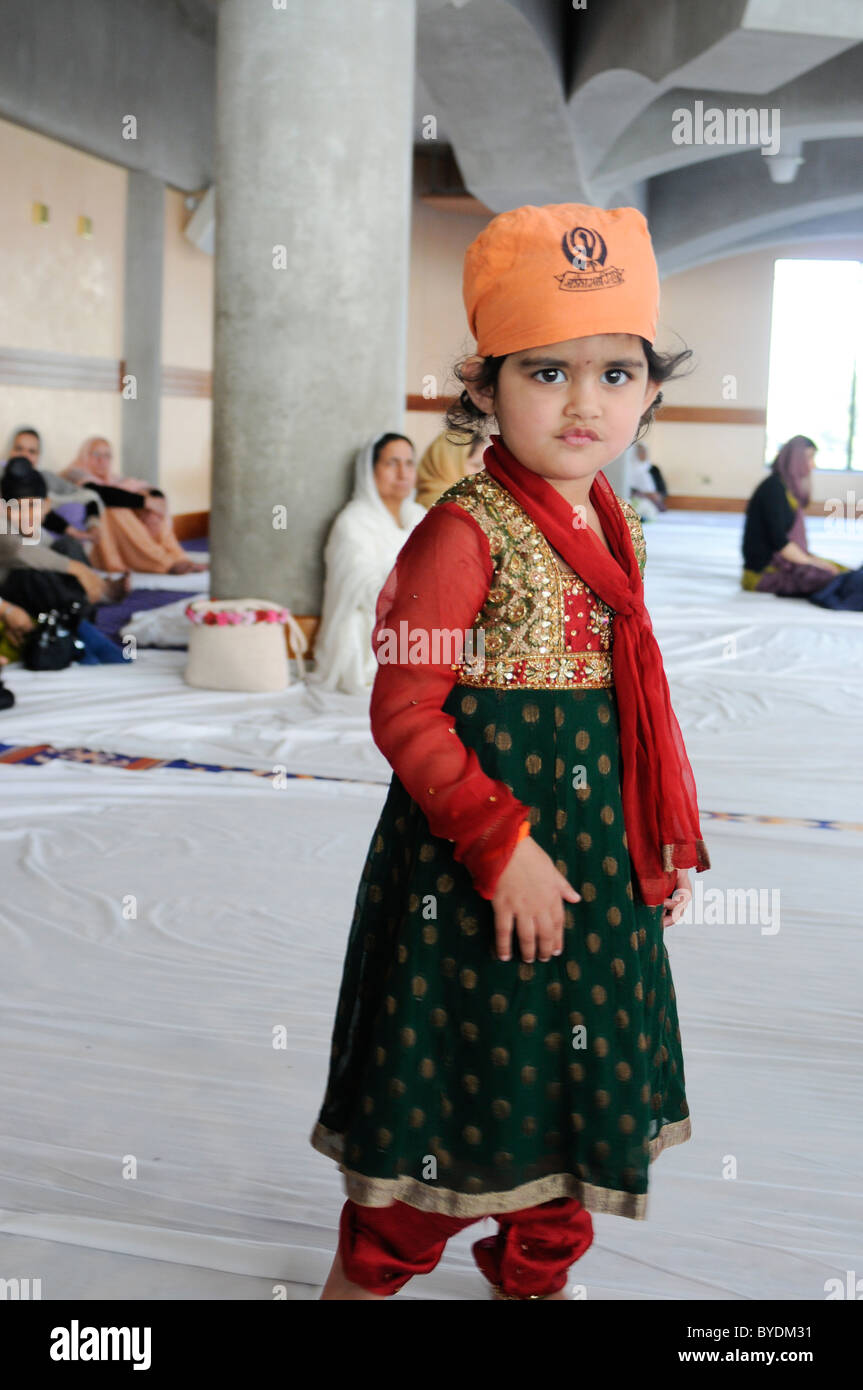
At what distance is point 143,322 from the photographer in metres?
9.88

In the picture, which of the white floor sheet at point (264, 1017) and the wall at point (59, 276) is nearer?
the white floor sheet at point (264, 1017)

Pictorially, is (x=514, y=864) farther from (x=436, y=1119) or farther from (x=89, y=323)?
(x=89, y=323)

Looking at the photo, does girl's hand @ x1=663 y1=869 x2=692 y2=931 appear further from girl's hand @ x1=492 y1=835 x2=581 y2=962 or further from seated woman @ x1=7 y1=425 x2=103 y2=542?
seated woman @ x1=7 y1=425 x2=103 y2=542

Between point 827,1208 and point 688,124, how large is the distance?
917cm

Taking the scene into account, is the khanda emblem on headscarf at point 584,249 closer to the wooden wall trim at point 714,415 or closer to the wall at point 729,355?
the wall at point 729,355

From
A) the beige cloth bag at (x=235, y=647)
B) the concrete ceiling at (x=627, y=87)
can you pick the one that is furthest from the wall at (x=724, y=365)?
the beige cloth bag at (x=235, y=647)

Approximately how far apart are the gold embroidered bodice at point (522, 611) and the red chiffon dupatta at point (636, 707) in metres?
0.02

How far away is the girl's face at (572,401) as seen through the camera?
1194 millimetres

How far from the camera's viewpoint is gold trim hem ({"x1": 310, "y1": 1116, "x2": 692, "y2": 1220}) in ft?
3.92

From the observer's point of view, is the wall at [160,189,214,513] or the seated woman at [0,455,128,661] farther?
the wall at [160,189,214,513]

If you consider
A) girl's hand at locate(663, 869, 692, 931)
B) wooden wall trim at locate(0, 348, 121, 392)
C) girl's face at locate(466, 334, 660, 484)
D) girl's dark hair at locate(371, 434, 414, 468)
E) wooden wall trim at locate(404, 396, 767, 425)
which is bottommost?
girl's hand at locate(663, 869, 692, 931)

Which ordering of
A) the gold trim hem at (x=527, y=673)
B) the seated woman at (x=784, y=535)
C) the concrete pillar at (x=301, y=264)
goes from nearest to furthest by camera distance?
the gold trim hem at (x=527, y=673)
the concrete pillar at (x=301, y=264)
the seated woman at (x=784, y=535)

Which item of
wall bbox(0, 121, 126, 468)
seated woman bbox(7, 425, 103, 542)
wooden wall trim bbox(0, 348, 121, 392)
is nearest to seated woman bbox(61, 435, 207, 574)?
seated woman bbox(7, 425, 103, 542)

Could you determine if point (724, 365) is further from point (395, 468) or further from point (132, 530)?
point (395, 468)
